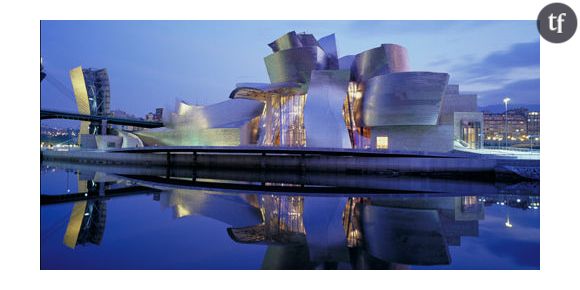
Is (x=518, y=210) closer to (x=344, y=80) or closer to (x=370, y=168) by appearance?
(x=370, y=168)

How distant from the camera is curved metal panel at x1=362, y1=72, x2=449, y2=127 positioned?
22562 millimetres

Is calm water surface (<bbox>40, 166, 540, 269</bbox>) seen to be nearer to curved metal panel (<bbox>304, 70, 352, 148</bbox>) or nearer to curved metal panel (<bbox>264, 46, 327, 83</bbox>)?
curved metal panel (<bbox>304, 70, 352, 148</bbox>)

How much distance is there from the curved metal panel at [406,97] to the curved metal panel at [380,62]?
103 cm

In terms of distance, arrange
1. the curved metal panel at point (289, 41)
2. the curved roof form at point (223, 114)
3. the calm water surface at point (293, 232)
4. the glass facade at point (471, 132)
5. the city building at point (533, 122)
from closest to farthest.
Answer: the calm water surface at point (293, 232) < the curved metal panel at point (289, 41) < the curved roof form at point (223, 114) < the glass facade at point (471, 132) < the city building at point (533, 122)

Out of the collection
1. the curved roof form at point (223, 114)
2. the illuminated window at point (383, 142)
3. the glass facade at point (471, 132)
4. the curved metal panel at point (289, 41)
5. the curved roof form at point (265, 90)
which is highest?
the curved metal panel at point (289, 41)

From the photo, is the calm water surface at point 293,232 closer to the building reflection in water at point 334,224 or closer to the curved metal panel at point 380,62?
the building reflection in water at point 334,224

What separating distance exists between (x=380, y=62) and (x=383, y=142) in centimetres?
492

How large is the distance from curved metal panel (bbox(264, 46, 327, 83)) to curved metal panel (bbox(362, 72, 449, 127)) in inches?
136

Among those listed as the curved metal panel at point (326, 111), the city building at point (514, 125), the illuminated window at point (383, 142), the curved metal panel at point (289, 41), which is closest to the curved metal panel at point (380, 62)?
the curved metal panel at point (326, 111)

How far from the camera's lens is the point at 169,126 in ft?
111

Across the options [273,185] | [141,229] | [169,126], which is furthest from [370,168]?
[169,126]

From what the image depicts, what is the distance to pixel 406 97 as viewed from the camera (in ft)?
75.6

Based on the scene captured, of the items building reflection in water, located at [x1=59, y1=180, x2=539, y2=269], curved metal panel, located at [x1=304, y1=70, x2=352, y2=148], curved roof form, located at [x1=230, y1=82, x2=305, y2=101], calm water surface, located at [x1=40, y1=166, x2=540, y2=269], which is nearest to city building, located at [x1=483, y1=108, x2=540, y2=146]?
curved roof form, located at [x1=230, y1=82, x2=305, y2=101]

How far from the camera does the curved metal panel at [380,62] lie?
24.8m
